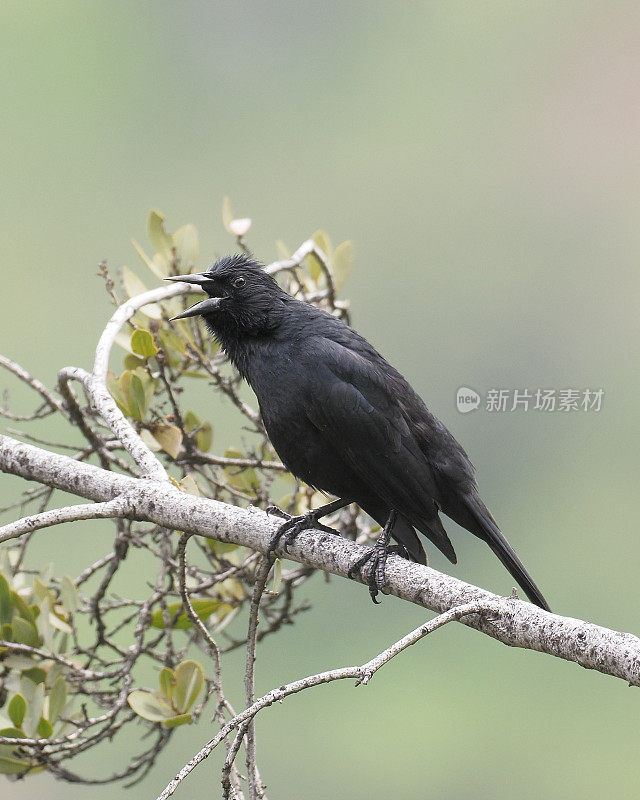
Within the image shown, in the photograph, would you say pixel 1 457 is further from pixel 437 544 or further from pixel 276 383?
pixel 437 544

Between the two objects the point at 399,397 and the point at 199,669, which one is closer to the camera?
the point at 199,669

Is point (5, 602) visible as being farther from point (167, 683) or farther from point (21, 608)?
point (167, 683)

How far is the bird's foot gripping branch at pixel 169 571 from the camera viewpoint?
158cm

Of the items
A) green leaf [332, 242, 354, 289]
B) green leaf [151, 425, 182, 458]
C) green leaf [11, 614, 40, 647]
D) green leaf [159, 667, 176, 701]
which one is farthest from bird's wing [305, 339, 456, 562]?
green leaf [332, 242, 354, 289]

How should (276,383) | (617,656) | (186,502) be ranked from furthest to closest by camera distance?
(276,383) → (186,502) → (617,656)

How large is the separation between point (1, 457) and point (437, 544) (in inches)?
43.7

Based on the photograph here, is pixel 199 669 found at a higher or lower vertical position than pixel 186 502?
lower

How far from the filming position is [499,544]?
2363 mm

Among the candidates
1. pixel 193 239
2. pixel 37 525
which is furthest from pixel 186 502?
pixel 193 239

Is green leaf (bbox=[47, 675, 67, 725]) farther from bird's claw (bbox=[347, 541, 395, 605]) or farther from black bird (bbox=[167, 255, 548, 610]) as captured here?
bird's claw (bbox=[347, 541, 395, 605])

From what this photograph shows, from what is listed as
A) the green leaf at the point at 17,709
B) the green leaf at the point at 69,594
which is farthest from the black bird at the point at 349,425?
the green leaf at the point at 17,709

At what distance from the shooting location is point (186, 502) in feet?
6.47

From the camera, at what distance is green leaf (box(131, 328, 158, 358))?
2496 millimetres

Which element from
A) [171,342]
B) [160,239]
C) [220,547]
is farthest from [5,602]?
[160,239]
